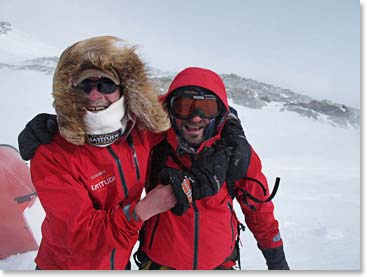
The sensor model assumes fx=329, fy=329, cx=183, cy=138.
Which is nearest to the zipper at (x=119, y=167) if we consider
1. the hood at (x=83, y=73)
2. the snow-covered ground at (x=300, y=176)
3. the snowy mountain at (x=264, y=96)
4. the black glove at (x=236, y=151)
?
the hood at (x=83, y=73)

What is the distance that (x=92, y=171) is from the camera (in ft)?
3.43

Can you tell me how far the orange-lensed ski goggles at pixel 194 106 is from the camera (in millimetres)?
1207

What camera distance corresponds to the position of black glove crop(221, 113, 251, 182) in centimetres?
115

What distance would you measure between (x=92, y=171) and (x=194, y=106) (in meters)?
0.43

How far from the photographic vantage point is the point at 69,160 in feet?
3.27

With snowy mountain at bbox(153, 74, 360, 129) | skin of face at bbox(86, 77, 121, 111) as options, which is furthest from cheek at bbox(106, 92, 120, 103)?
snowy mountain at bbox(153, 74, 360, 129)

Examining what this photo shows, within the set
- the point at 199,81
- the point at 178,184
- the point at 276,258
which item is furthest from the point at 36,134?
the point at 276,258

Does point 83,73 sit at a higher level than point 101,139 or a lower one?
higher

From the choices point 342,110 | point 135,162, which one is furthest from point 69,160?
A: point 342,110

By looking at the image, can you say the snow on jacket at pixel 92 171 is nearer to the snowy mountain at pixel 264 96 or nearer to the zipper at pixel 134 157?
the zipper at pixel 134 157

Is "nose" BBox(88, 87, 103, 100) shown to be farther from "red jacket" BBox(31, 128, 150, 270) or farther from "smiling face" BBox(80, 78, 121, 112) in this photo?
"red jacket" BBox(31, 128, 150, 270)

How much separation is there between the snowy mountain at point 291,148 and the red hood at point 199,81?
0.20 ft

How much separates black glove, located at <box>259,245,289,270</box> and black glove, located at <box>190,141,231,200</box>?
0.51 meters

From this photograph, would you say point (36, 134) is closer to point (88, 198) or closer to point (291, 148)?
point (88, 198)
